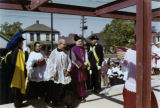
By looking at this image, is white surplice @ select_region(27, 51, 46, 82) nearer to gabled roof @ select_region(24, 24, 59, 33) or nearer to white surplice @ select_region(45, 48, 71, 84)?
white surplice @ select_region(45, 48, 71, 84)

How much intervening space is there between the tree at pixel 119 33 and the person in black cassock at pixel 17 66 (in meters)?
35.0

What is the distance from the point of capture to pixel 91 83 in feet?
21.1

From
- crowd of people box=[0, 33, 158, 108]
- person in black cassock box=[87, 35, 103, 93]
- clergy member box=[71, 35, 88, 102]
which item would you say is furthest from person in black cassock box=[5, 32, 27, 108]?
person in black cassock box=[87, 35, 103, 93]

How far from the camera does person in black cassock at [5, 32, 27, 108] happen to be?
445 cm

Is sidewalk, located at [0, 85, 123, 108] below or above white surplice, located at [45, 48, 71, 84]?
below

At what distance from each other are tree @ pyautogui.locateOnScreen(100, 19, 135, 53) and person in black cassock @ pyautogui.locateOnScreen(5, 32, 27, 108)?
35002 millimetres

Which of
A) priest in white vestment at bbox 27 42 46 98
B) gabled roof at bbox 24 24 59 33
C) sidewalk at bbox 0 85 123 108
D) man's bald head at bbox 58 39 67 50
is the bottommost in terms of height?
sidewalk at bbox 0 85 123 108

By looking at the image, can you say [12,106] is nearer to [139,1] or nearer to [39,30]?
[139,1]

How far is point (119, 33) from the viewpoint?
4250 cm

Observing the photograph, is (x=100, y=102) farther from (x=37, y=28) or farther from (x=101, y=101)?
(x=37, y=28)

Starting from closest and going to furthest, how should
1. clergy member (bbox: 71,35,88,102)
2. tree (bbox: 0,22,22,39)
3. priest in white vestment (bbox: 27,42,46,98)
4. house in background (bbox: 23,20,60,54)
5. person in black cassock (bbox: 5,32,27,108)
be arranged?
person in black cassock (bbox: 5,32,27,108) < priest in white vestment (bbox: 27,42,46,98) < clergy member (bbox: 71,35,88,102) < tree (bbox: 0,22,22,39) < house in background (bbox: 23,20,60,54)

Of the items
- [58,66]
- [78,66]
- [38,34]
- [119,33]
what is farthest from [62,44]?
[38,34]

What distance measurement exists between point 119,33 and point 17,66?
3970 cm

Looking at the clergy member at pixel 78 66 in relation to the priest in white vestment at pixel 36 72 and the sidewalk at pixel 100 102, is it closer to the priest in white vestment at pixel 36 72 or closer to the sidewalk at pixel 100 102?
the sidewalk at pixel 100 102
